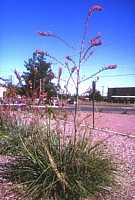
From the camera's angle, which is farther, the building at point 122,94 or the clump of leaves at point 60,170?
the building at point 122,94

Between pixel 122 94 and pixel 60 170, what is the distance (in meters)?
111

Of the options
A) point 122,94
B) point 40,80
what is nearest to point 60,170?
point 40,80

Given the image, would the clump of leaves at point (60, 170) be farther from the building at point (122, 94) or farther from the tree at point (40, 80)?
the building at point (122, 94)

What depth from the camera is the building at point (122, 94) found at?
108600 mm

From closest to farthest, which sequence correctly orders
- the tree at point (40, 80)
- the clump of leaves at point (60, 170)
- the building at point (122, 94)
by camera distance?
the clump of leaves at point (60, 170) < the tree at point (40, 80) < the building at point (122, 94)

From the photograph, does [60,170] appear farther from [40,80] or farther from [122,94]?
[122,94]

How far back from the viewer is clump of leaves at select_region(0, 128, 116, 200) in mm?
5559

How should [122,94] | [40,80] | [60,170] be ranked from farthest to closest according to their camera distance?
[122,94] → [40,80] → [60,170]

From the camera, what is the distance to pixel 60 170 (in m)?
5.79

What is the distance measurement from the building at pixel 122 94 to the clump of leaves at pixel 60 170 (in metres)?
100

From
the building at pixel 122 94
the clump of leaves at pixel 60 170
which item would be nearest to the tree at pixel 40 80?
the clump of leaves at pixel 60 170

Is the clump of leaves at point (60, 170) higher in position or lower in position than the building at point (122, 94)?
lower

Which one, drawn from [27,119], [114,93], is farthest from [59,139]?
[114,93]

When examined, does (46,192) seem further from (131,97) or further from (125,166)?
(131,97)
